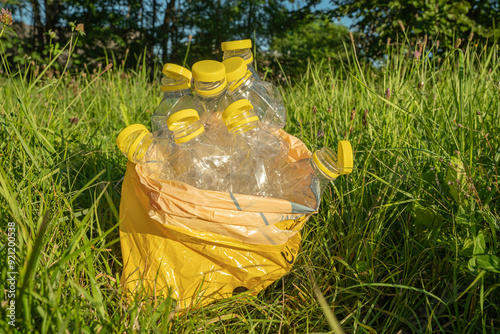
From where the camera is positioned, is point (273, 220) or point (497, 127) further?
point (497, 127)

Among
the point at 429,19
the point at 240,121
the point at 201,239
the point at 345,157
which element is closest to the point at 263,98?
the point at 240,121

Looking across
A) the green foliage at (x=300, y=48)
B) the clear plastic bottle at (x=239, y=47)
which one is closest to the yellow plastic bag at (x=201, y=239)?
the clear plastic bottle at (x=239, y=47)

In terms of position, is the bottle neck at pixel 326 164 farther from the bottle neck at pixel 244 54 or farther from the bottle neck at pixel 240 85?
the bottle neck at pixel 244 54

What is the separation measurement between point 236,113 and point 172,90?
456mm

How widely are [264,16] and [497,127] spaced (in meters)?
5.78

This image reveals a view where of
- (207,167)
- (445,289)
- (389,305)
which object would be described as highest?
(207,167)

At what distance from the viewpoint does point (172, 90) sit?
141cm

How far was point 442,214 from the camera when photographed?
3.93 ft

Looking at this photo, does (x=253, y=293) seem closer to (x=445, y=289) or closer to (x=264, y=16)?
(x=445, y=289)

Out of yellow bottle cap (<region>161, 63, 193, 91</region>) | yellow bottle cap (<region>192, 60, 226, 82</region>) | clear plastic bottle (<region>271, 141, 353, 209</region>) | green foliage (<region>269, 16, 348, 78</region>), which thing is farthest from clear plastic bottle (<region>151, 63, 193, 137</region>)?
green foliage (<region>269, 16, 348, 78</region>)

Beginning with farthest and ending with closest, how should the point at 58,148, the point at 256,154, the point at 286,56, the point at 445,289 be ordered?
1. the point at 286,56
2. the point at 58,148
3. the point at 256,154
4. the point at 445,289

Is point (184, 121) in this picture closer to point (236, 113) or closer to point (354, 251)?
point (236, 113)

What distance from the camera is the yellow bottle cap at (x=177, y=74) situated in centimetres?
127

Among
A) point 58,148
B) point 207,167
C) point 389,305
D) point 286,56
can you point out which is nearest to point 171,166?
point 207,167
